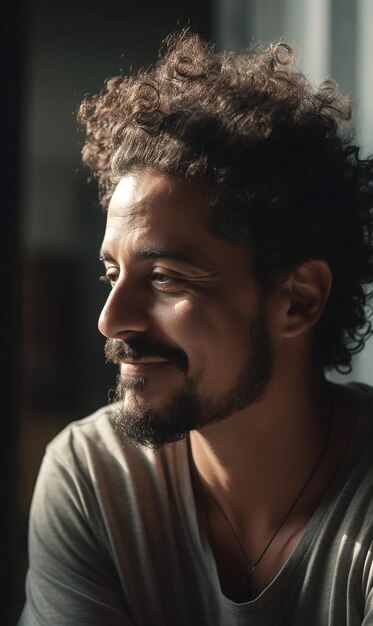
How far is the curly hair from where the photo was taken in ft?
3.80

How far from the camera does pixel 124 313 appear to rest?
1.13 metres

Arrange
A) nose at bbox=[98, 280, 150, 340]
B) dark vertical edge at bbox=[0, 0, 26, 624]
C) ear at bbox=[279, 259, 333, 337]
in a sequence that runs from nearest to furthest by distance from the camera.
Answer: nose at bbox=[98, 280, 150, 340] → ear at bbox=[279, 259, 333, 337] → dark vertical edge at bbox=[0, 0, 26, 624]

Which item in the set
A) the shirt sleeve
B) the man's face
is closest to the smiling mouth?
the man's face

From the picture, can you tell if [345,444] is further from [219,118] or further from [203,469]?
[219,118]

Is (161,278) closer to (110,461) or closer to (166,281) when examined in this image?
(166,281)

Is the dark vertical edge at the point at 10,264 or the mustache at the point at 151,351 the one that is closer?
the mustache at the point at 151,351

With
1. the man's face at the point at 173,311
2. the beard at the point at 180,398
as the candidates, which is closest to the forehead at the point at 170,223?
the man's face at the point at 173,311

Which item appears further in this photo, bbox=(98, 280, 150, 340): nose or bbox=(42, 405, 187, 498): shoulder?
bbox=(42, 405, 187, 498): shoulder

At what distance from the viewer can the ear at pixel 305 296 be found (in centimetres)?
123

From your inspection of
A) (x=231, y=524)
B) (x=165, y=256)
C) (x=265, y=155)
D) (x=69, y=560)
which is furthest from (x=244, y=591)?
(x=265, y=155)

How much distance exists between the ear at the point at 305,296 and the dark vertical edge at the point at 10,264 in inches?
19.8

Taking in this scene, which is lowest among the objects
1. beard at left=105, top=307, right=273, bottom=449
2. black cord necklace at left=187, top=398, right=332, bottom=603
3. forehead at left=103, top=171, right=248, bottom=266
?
black cord necklace at left=187, top=398, right=332, bottom=603

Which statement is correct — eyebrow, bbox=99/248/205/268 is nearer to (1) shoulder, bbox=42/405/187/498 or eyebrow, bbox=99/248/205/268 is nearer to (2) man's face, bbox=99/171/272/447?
(2) man's face, bbox=99/171/272/447

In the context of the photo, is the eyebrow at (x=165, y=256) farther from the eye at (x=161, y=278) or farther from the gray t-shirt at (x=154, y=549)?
the gray t-shirt at (x=154, y=549)
